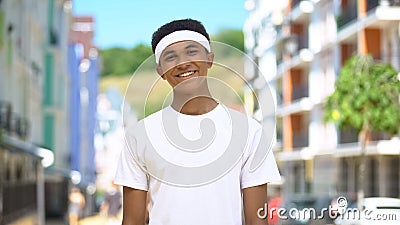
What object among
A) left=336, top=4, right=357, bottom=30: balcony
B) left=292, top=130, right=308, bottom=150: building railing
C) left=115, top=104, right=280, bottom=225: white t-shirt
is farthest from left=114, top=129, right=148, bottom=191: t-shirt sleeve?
left=292, top=130, right=308, bottom=150: building railing

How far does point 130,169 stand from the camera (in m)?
2.70

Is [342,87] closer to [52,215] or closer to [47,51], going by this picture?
[47,51]

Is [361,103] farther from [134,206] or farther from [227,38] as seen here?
[134,206]

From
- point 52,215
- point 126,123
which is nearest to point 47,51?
point 52,215

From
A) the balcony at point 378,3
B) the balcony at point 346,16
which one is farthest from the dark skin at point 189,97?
the balcony at point 346,16

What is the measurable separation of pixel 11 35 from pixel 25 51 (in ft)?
14.1

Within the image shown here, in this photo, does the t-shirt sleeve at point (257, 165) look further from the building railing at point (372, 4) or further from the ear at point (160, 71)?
the building railing at point (372, 4)

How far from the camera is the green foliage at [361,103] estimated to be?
19266 mm

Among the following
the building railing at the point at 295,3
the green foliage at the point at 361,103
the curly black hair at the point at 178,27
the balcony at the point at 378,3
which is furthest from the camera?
the building railing at the point at 295,3

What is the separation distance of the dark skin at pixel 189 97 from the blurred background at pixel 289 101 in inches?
375

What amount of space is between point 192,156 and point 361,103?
17844mm

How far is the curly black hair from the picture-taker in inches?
109

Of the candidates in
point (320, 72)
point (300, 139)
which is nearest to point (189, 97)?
point (320, 72)

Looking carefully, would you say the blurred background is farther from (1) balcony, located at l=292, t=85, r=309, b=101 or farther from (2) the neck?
(2) the neck
